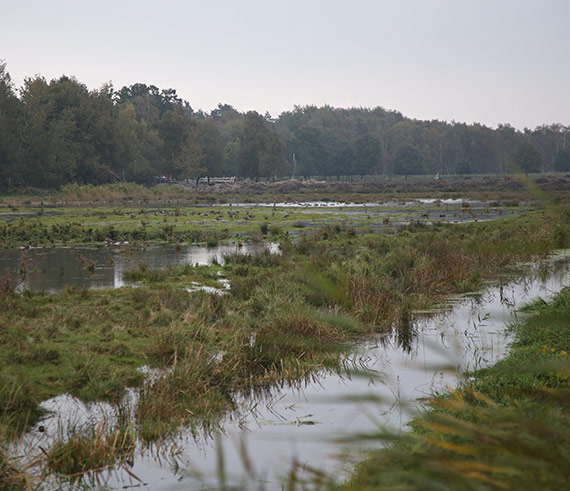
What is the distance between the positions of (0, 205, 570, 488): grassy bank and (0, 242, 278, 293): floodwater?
157 centimetres

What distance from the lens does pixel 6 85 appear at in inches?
2729

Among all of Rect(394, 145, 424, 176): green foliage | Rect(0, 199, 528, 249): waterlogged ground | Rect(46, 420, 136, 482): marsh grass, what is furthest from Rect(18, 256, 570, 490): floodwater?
Rect(394, 145, 424, 176): green foliage

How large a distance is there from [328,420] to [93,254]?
→ 1710 cm

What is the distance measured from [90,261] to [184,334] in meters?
10.1

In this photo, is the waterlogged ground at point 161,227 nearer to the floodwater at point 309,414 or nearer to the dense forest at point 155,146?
the dense forest at point 155,146

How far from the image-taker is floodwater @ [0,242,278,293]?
53.2ft

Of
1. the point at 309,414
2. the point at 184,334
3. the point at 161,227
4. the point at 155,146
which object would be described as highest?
the point at 155,146

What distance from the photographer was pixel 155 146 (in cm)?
9644

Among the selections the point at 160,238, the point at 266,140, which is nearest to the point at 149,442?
the point at 160,238

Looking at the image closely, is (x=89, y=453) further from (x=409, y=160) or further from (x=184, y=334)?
(x=409, y=160)

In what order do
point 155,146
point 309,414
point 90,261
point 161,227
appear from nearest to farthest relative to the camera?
1. point 309,414
2. point 90,261
3. point 161,227
4. point 155,146

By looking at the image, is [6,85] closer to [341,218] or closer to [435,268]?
[341,218]

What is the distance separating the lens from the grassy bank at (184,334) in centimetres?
686

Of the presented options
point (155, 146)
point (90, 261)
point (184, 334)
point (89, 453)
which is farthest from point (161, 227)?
point (155, 146)
